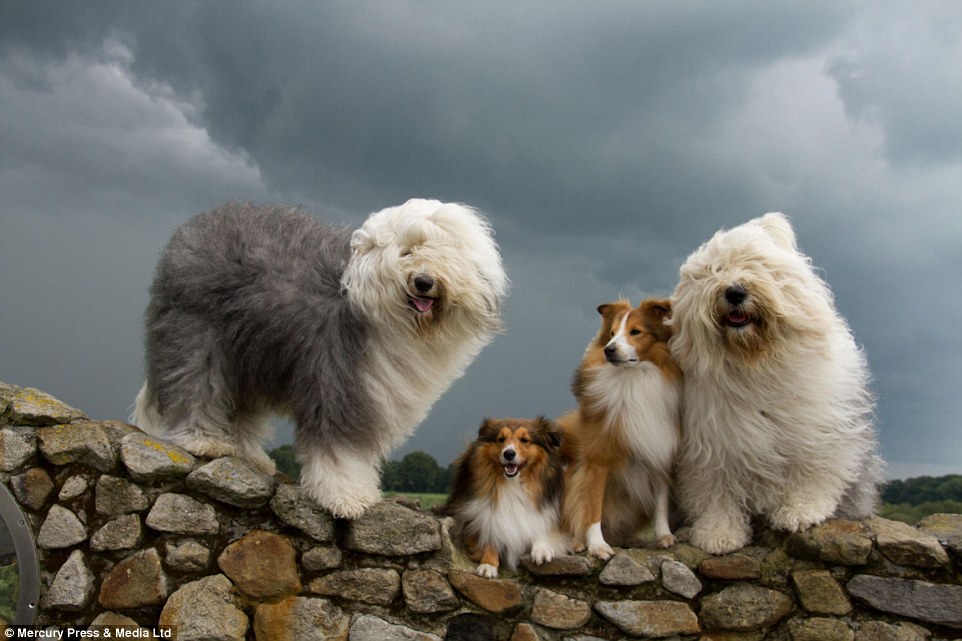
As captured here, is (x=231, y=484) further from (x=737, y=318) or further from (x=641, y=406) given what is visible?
(x=737, y=318)

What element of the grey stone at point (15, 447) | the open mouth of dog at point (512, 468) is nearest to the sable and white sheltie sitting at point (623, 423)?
the open mouth of dog at point (512, 468)

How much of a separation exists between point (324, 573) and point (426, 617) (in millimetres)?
595

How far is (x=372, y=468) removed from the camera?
4273 mm

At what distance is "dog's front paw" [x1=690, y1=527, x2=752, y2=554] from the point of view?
4273 mm

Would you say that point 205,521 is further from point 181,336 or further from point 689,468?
point 689,468

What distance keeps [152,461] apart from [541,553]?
7.01 feet

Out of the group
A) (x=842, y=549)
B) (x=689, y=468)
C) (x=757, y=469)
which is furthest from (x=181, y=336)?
(x=842, y=549)

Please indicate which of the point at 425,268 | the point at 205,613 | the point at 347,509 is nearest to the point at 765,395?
the point at 425,268

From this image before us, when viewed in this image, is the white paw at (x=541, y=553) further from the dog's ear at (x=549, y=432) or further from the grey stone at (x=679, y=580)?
the grey stone at (x=679, y=580)

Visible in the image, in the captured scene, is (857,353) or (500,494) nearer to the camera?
(500,494)

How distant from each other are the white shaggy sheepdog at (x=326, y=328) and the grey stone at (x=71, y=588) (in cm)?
82

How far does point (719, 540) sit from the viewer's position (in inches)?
169

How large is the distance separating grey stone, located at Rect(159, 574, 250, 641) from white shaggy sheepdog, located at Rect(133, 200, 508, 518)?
0.71 m

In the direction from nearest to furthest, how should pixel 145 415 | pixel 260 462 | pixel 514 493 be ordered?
1. pixel 514 493
2. pixel 260 462
3. pixel 145 415
